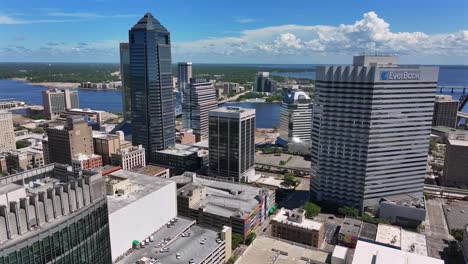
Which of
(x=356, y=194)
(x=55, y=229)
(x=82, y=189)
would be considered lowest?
(x=356, y=194)

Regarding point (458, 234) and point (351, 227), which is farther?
point (351, 227)

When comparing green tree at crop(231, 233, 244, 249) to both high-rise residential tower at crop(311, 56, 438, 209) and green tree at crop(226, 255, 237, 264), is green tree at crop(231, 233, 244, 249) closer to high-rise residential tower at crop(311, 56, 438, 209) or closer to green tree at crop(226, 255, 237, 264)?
green tree at crop(226, 255, 237, 264)

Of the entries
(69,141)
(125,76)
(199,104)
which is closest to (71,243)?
(69,141)

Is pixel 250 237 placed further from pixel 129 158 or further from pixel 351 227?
pixel 129 158

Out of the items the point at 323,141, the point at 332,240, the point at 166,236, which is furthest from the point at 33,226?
the point at 323,141

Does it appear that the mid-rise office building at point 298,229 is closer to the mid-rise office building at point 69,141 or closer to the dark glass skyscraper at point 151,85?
the dark glass skyscraper at point 151,85

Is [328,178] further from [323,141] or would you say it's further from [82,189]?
[82,189]
